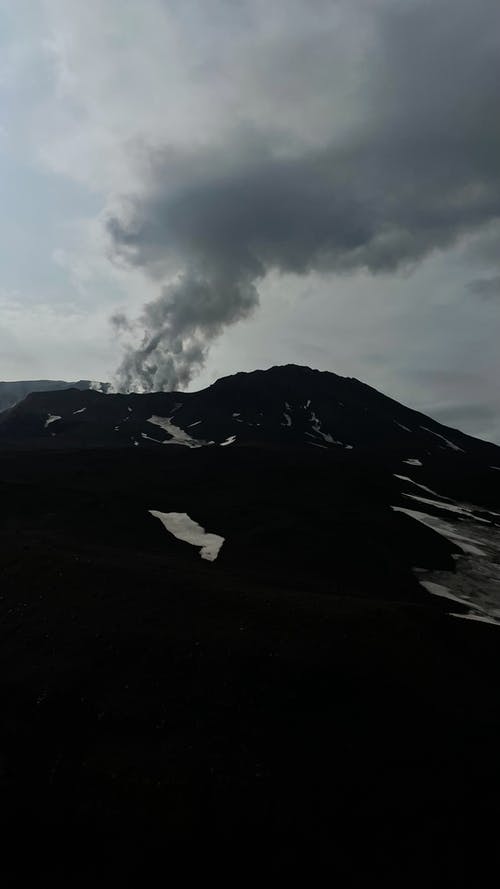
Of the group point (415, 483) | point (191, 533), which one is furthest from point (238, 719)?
point (415, 483)

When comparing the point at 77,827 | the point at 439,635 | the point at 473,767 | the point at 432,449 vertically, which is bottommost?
the point at 77,827

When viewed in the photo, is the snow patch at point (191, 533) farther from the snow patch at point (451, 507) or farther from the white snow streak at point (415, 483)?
the white snow streak at point (415, 483)

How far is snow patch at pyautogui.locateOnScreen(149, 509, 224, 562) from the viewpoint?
63.4 metres

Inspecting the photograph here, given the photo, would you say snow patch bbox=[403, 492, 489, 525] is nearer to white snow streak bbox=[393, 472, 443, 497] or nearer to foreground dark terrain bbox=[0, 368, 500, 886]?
white snow streak bbox=[393, 472, 443, 497]

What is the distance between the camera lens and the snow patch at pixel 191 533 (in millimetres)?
63394

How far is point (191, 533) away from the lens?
7050 cm

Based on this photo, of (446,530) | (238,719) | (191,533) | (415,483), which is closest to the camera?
(238,719)

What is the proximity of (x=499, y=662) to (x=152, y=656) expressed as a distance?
22023mm

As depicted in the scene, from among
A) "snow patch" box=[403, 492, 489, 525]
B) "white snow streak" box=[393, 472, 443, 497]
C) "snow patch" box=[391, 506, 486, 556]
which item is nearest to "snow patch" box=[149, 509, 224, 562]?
"snow patch" box=[391, 506, 486, 556]

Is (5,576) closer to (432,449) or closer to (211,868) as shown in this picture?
(211,868)

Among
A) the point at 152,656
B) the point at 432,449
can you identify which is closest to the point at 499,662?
the point at 152,656

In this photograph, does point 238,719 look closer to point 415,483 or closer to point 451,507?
point 451,507

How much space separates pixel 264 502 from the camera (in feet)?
291

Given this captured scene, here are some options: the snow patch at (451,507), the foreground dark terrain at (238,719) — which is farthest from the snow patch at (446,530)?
the foreground dark terrain at (238,719)
